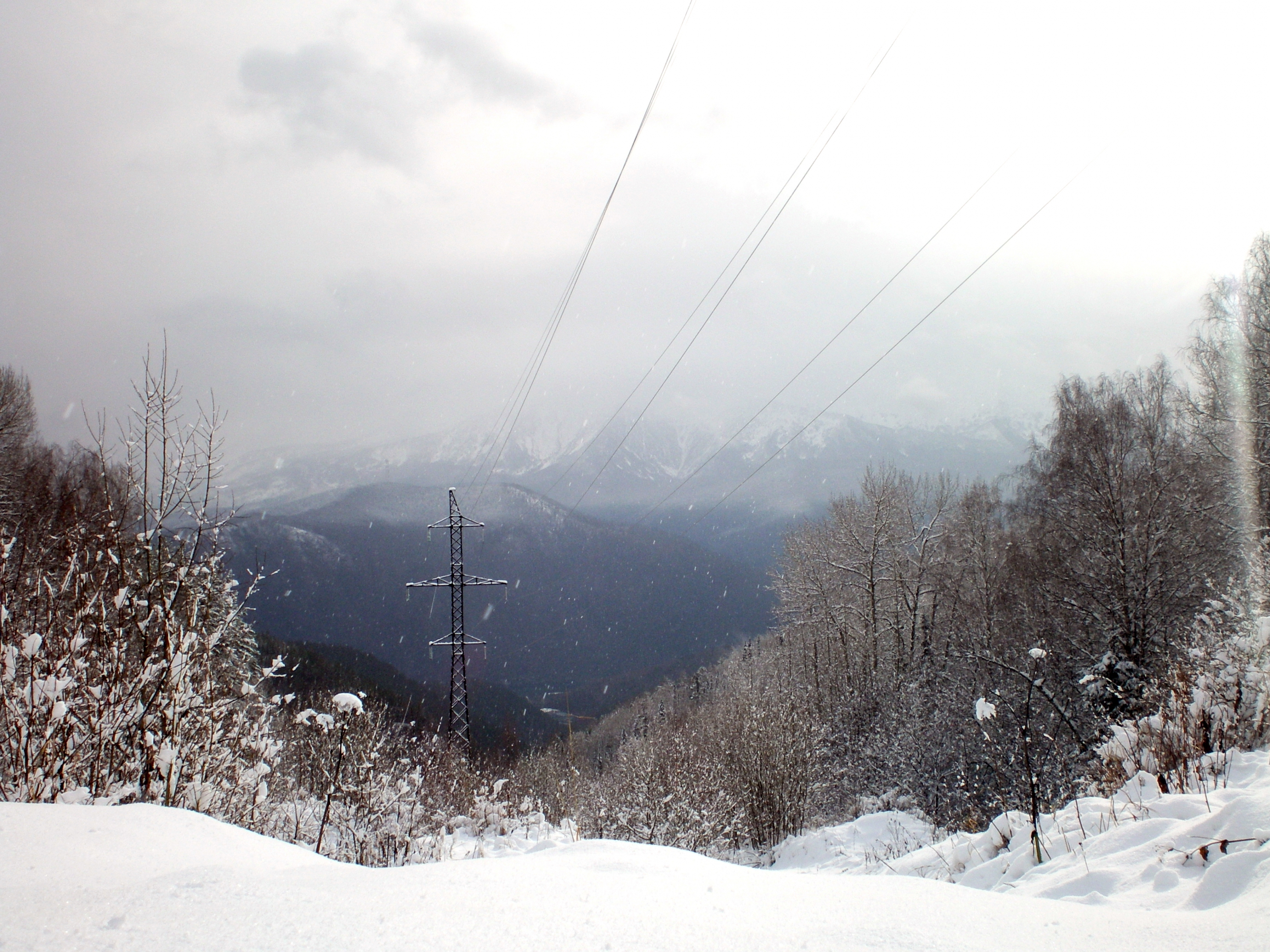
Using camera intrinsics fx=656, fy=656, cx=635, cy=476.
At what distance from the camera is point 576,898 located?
8.13 feet

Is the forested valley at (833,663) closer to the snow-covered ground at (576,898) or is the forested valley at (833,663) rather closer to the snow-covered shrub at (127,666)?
the snow-covered shrub at (127,666)

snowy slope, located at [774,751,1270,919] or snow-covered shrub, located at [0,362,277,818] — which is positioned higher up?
snow-covered shrub, located at [0,362,277,818]

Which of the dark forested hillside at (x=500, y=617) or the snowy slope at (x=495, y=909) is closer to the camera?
the snowy slope at (x=495, y=909)

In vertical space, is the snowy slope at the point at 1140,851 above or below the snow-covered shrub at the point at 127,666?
below

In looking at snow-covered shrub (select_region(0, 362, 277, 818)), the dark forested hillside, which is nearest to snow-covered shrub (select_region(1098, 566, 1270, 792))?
snow-covered shrub (select_region(0, 362, 277, 818))

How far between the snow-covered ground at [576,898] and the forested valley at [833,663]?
59.5 inches

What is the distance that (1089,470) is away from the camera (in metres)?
19.0

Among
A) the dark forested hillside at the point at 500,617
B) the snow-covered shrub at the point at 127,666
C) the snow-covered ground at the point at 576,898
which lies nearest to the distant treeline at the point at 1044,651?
the snow-covered ground at the point at 576,898

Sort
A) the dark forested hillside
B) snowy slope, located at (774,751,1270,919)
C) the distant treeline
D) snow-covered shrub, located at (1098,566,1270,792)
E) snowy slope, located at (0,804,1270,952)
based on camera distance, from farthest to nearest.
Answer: the dark forested hillside → the distant treeline → snow-covered shrub, located at (1098,566,1270,792) → snowy slope, located at (774,751,1270,919) → snowy slope, located at (0,804,1270,952)

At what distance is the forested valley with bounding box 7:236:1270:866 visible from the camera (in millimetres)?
5020

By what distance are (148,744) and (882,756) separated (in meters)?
20.9

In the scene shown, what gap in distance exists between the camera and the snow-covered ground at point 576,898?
2.02 metres

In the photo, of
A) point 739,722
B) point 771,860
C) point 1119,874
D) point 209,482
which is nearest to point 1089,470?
point 739,722

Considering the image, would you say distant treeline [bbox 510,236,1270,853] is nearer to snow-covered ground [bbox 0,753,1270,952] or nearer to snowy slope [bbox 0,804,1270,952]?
snow-covered ground [bbox 0,753,1270,952]
